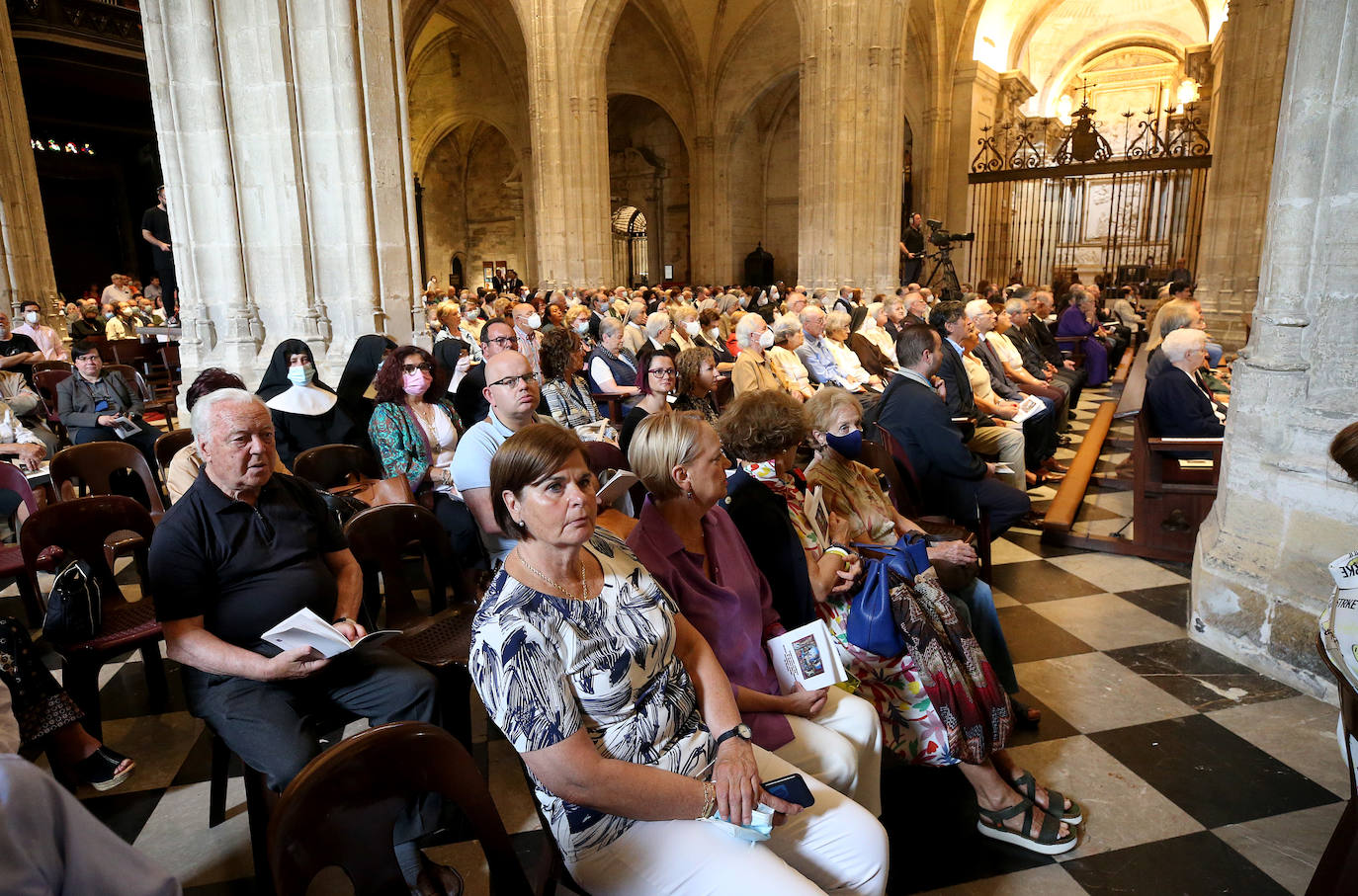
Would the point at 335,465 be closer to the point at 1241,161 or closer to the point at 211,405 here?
the point at 211,405

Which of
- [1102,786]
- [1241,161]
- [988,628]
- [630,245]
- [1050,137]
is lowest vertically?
[1102,786]

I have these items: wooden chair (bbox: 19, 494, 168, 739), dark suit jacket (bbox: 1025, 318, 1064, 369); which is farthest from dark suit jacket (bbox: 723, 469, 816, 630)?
dark suit jacket (bbox: 1025, 318, 1064, 369)

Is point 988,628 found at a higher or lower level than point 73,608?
lower

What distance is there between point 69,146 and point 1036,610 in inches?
895

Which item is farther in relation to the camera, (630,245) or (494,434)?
(630,245)

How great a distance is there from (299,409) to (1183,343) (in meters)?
5.13

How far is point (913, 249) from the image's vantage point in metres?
15.9

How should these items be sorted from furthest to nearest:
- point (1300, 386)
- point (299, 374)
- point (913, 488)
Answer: point (299, 374)
point (913, 488)
point (1300, 386)

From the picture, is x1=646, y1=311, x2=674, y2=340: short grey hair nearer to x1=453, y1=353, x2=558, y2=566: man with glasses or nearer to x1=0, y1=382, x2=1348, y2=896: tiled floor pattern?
x1=453, y1=353, x2=558, y2=566: man with glasses

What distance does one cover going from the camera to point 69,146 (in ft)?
61.1

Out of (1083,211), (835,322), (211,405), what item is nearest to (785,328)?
(835,322)

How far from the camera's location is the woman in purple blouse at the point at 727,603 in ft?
6.88

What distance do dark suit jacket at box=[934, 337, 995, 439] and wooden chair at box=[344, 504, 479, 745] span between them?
12.3 ft

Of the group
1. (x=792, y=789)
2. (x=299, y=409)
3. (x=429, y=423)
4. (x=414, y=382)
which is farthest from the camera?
(x=299, y=409)
